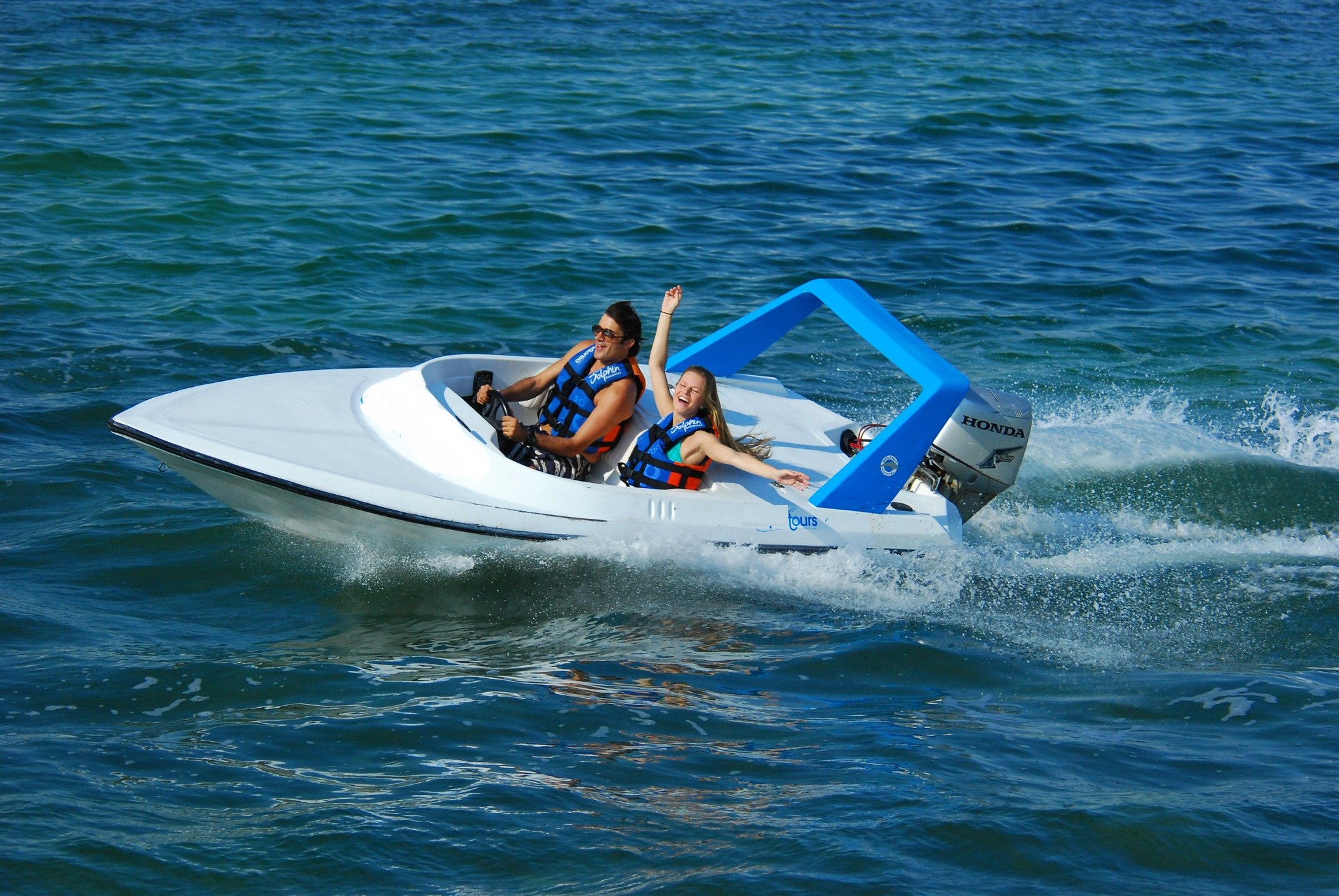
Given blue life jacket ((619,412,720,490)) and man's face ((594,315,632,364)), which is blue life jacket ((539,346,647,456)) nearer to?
man's face ((594,315,632,364))

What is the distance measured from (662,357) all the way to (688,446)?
0.95 meters

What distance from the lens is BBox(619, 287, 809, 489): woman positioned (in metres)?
6.24

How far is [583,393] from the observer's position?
21.9 feet

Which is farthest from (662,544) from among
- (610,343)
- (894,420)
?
(894,420)

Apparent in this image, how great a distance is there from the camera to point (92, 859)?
161 inches

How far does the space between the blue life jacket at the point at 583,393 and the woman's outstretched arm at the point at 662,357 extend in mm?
221

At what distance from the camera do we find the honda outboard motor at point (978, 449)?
6781mm

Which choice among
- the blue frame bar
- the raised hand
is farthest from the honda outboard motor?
the raised hand

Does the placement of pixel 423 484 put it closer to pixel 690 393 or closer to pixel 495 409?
pixel 495 409

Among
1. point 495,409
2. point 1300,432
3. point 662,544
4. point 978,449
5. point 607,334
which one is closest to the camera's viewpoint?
point 662,544

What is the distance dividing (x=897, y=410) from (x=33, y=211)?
25.1 ft

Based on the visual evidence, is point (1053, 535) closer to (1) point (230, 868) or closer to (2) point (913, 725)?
(2) point (913, 725)

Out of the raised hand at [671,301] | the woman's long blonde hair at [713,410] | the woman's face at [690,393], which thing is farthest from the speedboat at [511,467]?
the raised hand at [671,301]

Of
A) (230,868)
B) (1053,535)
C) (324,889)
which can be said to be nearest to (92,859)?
(230,868)
